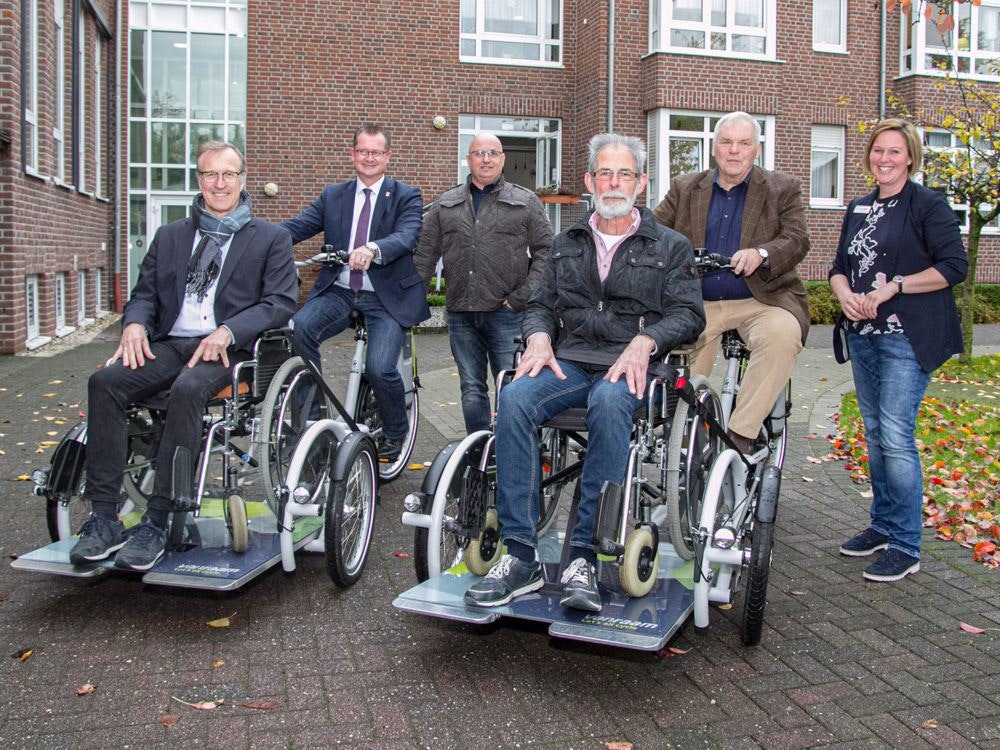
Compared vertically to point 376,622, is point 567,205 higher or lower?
higher

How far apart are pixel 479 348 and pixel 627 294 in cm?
232

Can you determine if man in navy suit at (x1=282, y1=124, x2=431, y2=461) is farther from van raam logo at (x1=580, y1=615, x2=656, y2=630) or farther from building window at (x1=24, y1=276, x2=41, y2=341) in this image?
building window at (x1=24, y1=276, x2=41, y2=341)

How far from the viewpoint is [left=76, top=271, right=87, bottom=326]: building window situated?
15828 mm

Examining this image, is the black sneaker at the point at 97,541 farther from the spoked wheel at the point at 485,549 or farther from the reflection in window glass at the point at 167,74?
the reflection in window glass at the point at 167,74

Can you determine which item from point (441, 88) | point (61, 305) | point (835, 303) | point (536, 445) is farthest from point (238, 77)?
point (536, 445)

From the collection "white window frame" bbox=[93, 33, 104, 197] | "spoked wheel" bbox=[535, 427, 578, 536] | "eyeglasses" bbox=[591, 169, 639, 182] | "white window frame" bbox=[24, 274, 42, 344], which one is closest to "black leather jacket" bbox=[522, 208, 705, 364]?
"eyeglasses" bbox=[591, 169, 639, 182]

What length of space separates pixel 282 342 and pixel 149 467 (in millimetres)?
812

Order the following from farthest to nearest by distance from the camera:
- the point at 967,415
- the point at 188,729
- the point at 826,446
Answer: the point at 967,415 → the point at 826,446 → the point at 188,729

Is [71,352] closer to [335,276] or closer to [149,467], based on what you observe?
[335,276]

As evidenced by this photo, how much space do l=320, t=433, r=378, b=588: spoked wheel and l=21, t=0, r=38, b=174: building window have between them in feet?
31.3

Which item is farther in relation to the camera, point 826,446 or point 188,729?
point 826,446

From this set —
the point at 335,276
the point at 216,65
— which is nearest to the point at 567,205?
the point at 216,65

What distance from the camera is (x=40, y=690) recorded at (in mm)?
3457

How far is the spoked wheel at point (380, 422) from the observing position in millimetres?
6176
